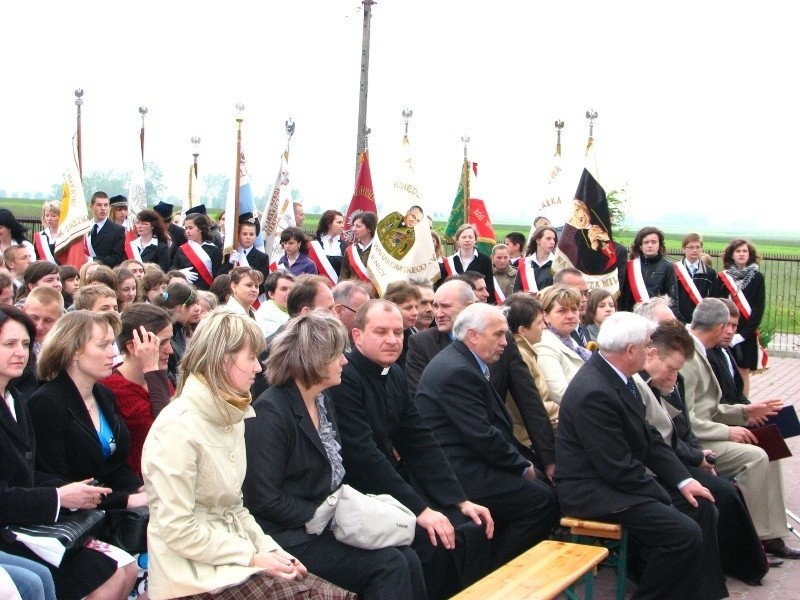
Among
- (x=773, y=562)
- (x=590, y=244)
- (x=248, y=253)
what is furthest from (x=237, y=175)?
(x=773, y=562)

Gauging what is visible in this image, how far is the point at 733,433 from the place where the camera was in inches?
297

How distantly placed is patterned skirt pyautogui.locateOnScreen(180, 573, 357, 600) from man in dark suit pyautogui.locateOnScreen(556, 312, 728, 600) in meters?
2.19

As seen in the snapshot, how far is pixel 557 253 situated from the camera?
12.1 m

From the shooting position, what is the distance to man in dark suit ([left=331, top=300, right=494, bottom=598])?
5270 millimetres

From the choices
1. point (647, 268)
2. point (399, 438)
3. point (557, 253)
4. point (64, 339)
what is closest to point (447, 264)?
point (557, 253)

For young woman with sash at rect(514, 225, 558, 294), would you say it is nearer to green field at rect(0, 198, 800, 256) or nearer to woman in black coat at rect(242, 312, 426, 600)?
woman in black coat at rect(242, 312, 426, 600)

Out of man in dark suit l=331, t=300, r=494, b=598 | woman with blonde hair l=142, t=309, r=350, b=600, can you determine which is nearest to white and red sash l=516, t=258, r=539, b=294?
man in dark suit l=331, t=300, r=494, b=598

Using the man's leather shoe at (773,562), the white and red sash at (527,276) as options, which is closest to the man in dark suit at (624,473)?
the man's leather shoe at (773,562)

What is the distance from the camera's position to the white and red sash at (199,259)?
12.2 metres

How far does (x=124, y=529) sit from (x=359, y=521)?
1115 mm

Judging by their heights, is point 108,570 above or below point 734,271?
below

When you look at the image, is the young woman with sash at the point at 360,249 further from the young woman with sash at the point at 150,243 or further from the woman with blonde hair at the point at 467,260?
the young woman with sash at the point at 150,243

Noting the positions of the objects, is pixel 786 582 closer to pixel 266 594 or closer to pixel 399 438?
pixel 399 438

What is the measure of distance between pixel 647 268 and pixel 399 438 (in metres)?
7.53
